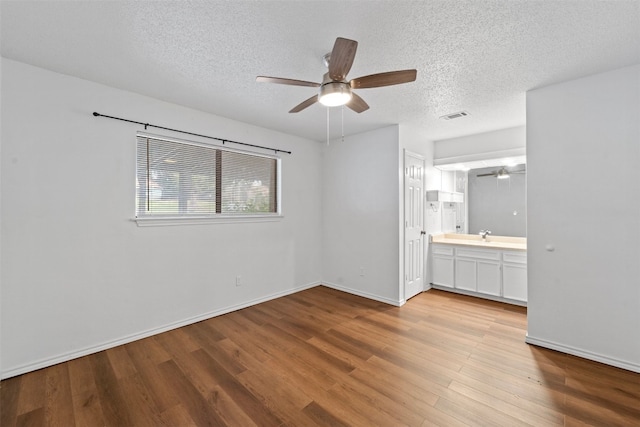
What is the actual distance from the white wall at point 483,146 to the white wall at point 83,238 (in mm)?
3516

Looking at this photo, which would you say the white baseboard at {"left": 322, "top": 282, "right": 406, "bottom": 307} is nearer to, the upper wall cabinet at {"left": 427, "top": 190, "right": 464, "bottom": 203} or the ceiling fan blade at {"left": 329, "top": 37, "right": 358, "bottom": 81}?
the upper wall cabinet at {"left": 427, "top": 190, "right": 464, "bottom": 203}

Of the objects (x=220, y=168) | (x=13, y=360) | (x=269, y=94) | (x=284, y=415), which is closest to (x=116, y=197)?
(x=220, y=168)

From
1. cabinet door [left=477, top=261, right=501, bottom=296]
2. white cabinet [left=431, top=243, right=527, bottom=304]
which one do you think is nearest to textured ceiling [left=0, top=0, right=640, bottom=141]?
white cabinet [left=431, top=243, right=527, bottom=304]

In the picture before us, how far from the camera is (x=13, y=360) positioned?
217 cm

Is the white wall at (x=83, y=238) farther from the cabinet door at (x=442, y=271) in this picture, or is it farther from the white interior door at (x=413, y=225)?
the cabinet door at (x=442, y=271)

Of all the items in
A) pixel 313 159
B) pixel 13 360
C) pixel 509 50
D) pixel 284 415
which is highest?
pixel 509 50

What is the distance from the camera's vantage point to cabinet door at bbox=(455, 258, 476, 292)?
13.5ft

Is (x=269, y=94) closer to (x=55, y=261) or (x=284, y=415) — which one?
(x=55, y=261)

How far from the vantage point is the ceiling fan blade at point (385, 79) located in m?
1.78

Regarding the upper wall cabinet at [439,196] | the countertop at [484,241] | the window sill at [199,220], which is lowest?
the countertop at [484,241]

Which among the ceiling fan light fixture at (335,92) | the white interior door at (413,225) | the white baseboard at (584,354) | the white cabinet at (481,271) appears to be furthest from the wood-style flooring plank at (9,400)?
the white cabinet at (481,271)

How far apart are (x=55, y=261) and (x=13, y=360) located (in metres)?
0.82

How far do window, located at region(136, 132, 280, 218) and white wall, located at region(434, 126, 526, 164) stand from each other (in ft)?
9.43

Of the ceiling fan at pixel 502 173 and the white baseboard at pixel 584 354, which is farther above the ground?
the ceiling fan at pixel 502 173
